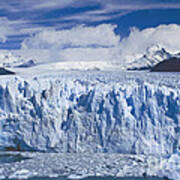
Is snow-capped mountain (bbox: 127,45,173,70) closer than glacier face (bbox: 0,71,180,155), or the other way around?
glacier face (bbox: 0,71,180,155)

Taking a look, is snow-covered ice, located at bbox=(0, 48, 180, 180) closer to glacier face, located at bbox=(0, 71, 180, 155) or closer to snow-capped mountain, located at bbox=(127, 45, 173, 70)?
glacier face, located at bbox=(0, 71, 180, 155)

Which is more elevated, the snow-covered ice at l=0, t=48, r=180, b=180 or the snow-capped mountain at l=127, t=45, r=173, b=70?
the snow-capped mountain at l=127, t=45, r=173, b=70

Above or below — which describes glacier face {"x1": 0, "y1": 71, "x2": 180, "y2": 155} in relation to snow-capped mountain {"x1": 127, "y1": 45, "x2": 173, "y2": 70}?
below

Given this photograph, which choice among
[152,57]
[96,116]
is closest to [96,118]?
[96,116]

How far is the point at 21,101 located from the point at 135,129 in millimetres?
4360

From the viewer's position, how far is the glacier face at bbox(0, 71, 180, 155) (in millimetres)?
10578

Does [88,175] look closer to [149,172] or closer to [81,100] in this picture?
[149,172]

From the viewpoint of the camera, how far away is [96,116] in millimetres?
11109

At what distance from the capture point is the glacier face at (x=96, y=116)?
34.7ft

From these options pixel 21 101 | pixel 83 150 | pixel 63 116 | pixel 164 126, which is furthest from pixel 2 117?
pixel 164 126

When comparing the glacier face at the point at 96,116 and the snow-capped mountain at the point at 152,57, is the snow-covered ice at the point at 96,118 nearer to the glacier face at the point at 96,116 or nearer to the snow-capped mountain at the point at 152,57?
the glacier face at the point at 96,116

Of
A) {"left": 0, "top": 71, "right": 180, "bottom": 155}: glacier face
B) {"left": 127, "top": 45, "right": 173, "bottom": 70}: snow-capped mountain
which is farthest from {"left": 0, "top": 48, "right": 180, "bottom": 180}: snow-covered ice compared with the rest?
{"left": 127, "top": 45, "right": 173, "bottom": 70}: snow-capped mountain

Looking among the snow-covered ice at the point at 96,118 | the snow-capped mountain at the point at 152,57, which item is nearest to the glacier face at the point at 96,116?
the snow-covered ice at the point at 96,118

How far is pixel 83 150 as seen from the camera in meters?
10.7
